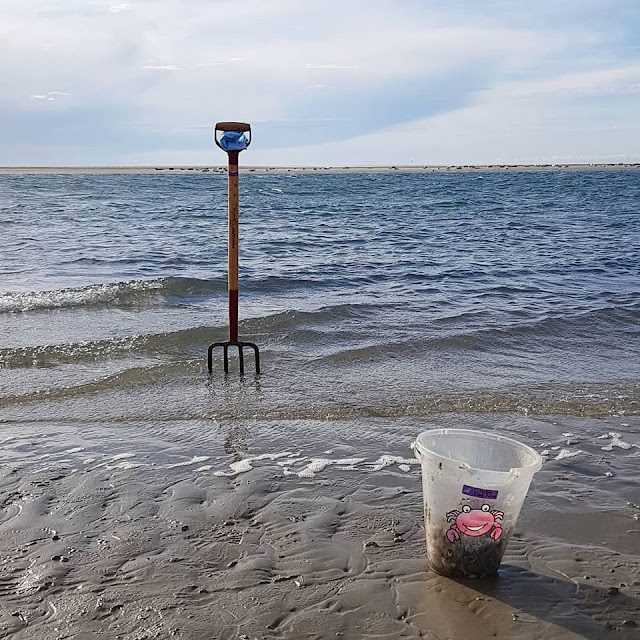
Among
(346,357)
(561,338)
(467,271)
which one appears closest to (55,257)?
(467,271)

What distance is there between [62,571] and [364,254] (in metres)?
14.2

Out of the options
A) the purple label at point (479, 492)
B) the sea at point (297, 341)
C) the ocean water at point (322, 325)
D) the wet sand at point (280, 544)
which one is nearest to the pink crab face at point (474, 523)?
the purple label at point (479, 492)

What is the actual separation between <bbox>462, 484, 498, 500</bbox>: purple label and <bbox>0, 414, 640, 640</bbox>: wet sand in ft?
1.40

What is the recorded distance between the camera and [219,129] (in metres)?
5.99

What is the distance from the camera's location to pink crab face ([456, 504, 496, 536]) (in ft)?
10.2

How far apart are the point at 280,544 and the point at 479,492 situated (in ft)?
3.49

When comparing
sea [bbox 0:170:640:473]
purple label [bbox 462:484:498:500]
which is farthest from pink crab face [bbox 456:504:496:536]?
sea [bbox 0:170:640:473]

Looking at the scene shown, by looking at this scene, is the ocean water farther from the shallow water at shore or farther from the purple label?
the purple label

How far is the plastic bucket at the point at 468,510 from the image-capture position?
9.96 ft

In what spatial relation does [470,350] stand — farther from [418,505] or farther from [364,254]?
[364,254]

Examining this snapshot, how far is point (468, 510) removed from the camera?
10.2 ft

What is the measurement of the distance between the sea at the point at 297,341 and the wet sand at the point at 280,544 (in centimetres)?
14

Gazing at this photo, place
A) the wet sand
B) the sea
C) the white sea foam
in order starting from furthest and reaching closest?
the sea < the white sea foam < the wet sand

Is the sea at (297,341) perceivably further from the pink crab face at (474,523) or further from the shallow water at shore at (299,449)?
the pink crab face at (474,523)
